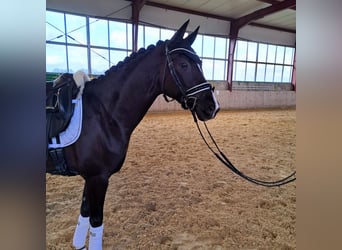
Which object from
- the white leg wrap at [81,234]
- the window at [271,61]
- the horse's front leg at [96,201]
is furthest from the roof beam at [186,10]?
the white leg wrap at [81,234]

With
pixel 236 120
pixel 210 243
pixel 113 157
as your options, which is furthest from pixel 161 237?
pixel 236 120

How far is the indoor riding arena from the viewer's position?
3.40 feet

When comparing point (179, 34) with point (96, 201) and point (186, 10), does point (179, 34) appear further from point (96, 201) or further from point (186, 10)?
point (186, 10)

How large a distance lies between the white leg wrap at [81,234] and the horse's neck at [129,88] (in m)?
0.47

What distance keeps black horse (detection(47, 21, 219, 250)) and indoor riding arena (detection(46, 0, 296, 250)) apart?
0.13 metres

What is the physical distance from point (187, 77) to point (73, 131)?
49 cm

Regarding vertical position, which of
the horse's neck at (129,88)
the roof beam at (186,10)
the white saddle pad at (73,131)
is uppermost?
the roof beam at (186,10)

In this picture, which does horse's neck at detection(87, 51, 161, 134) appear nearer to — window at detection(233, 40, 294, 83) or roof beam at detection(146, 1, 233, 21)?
window at detection(233, 40, 294, 83)

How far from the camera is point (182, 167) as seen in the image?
7.28 ft

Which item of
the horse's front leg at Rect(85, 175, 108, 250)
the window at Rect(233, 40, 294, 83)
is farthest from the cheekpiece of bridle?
the horse's front leg at Rect(85, 175, 108, 250)

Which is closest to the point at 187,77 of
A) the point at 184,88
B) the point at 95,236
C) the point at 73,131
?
the point at 184,88

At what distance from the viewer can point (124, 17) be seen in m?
1.75

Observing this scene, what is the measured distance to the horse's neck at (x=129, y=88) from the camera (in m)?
0.97

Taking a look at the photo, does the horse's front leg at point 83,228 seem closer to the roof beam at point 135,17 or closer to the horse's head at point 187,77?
the horse's head at point 187,77
